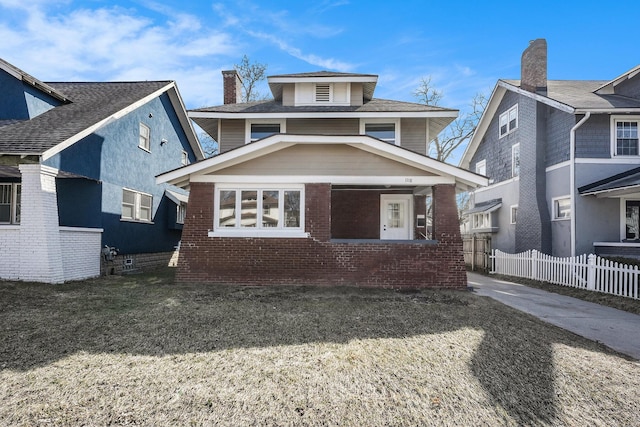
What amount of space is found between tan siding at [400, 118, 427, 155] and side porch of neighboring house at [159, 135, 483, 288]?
125 inches

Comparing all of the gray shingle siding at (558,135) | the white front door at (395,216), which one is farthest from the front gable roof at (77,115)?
the gray shingle siding at (558,135)

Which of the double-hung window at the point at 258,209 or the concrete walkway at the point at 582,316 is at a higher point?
the double-hung window at the point at 258,209

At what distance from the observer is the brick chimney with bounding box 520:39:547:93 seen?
Answer: 15.5 m

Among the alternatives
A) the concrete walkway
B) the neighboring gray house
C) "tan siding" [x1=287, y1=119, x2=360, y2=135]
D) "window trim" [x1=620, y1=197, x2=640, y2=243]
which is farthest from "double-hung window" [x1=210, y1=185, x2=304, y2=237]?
"window trim" [x1=620, y1=197, x2=640, y2=243]

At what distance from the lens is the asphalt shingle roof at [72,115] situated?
8984 mm

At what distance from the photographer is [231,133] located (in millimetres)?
13227

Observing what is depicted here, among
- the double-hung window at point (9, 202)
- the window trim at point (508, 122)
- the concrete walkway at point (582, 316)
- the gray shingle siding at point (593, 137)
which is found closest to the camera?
the concrete walkway at point (582, 316)

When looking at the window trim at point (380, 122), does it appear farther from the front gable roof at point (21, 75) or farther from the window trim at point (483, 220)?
the front gable roof at point (21, 75)

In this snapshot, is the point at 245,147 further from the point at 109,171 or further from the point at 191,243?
the point at 109,171

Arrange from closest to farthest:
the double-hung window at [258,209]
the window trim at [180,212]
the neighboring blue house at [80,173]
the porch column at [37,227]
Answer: the porch column at [37,227], the neighboring blue house at [80,173], the double-hung window at [258,209], the window trim at [180,212]

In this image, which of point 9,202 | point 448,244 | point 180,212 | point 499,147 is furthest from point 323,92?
point 9,202

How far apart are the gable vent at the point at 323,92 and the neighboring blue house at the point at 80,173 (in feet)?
22.3

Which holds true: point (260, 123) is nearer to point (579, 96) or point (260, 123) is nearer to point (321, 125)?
point (321, 125)

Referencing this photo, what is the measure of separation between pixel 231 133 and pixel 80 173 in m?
5.21
